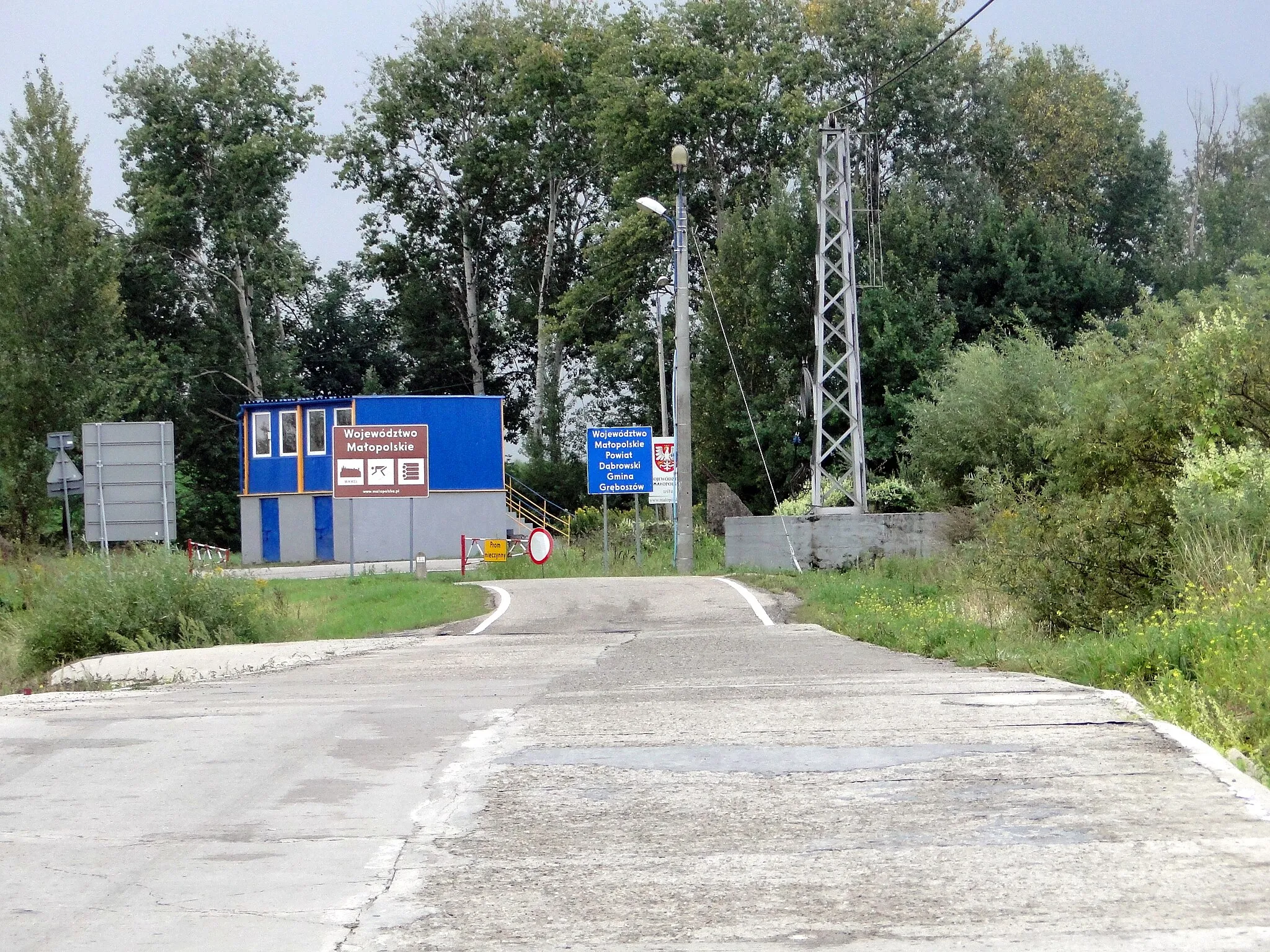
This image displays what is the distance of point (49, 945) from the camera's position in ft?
15.4

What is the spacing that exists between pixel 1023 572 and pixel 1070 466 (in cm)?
152

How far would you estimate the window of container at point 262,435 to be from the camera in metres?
50.2

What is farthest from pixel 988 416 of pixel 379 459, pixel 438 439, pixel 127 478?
pixel 438 439

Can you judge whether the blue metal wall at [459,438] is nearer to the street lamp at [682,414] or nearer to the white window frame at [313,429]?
the white window frame at [313,429]

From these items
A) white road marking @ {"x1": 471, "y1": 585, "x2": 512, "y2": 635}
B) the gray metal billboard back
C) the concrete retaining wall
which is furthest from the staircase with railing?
the gray metal billboard back

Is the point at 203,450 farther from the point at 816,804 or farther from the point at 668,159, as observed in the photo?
the point at 816,804

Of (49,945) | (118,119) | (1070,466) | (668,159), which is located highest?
(118,119)

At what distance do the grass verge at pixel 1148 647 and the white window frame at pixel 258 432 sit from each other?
33593mm

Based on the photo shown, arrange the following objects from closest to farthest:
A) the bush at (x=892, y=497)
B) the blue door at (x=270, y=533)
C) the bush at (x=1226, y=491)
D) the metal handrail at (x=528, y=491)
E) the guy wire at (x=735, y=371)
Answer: the bush at (x=1226, y=491) < the bush at (x=892, y=497) < the guy wire at (x=735, y=371) < the blue door at (x=270, y=533) < the metal handrail at (x=528, y=491)

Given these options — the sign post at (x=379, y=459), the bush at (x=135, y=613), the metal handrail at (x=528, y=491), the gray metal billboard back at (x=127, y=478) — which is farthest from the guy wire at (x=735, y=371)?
the gray metal billboard back at (x=127, y=478)

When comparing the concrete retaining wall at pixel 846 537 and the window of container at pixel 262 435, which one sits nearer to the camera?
the concrete retaining wall at pixel 846 537

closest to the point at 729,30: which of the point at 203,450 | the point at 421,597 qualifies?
the point at 203,450

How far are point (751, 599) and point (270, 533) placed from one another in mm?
30551

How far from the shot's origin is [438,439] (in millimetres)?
47750
